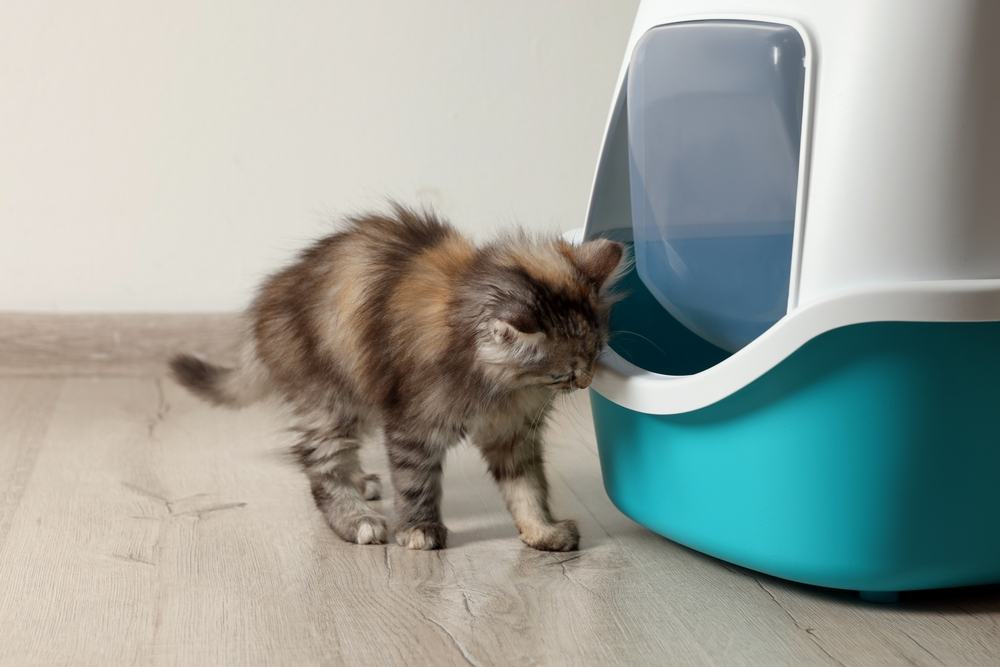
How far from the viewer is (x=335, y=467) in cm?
184

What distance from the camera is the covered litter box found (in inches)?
52.6

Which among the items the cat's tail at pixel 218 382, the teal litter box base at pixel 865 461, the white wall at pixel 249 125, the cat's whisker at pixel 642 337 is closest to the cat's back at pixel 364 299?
the cat's tail at pixel 218 382

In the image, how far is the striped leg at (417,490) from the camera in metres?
1.70

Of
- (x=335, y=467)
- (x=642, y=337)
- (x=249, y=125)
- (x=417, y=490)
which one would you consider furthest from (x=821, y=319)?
(x=249, y=125)

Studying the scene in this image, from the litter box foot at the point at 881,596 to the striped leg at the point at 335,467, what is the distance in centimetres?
68

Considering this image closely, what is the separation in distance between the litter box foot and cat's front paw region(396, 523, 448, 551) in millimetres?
581

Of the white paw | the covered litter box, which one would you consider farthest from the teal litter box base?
the white paw

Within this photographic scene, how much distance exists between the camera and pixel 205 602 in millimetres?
1518

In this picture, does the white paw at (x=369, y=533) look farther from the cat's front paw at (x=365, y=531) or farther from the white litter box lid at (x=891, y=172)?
the white litter box lid at (x=891, y=172)

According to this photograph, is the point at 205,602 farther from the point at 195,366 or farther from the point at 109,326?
the point at 109,326

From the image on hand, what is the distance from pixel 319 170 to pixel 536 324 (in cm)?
133

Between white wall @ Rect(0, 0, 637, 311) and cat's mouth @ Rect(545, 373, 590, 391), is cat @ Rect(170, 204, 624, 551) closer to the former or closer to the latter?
cat's mouth @ Rect(545, 373, 590, 391)

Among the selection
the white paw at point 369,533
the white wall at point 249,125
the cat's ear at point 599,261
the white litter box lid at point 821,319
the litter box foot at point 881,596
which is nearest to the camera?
the white litter box lid at point 821,319

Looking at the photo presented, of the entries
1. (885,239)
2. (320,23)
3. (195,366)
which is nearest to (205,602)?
(195,366)
